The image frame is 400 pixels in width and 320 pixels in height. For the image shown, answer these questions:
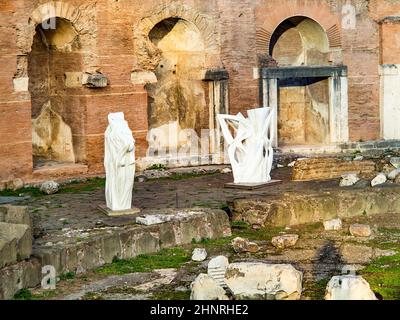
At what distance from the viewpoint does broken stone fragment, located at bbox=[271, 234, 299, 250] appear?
43.0 feet

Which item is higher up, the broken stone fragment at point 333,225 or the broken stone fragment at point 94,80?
the broken stone fragment at point 94,80

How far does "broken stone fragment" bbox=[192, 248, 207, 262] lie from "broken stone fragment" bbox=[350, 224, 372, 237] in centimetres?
251

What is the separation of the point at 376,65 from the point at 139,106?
6294 mm

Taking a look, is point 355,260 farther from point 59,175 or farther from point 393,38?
point 393,38

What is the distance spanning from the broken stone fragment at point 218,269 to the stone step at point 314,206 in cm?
353

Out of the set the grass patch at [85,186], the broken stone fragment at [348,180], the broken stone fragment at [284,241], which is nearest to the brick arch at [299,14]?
the grass patch at [85,186]

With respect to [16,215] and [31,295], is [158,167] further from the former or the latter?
[31,295]

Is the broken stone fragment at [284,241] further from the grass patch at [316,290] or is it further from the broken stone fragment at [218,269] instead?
the broken stone fragment at [218,269]

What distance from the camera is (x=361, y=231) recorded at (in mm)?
13773

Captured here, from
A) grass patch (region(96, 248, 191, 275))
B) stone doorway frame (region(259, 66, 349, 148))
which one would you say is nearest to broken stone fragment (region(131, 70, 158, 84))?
stone doorway frame (region(259, 66, 349, 148))

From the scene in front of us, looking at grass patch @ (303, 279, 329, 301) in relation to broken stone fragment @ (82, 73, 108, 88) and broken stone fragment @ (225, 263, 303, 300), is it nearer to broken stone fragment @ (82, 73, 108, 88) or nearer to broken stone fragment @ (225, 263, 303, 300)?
broken stone fragment @ (225, 263, 303, 300)

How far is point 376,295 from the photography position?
10461 mm

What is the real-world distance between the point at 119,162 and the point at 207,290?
13.5ft

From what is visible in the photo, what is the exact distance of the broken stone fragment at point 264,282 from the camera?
10.3 m
